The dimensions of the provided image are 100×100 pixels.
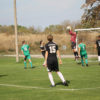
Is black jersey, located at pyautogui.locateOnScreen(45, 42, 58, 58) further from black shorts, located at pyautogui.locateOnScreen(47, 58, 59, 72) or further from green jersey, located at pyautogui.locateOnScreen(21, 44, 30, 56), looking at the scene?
green jersey, located at pyautogui.locateOnScreen(21, 44, 30, 56)

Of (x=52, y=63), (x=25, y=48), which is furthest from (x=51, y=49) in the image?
(x=25, y=48)

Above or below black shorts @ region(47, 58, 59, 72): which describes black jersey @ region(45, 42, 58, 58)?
above

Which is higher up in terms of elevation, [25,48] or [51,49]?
[51,49]

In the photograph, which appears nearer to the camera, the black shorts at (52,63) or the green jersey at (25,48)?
the black shorts at (52,63)

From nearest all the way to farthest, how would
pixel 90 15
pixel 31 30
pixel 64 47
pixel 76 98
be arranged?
pixel 76 98 → pixel 90 15 → pixel 64 47 → pixel 31 30

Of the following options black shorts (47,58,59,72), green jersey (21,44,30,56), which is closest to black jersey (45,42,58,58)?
black shorts (47,58,59,72)

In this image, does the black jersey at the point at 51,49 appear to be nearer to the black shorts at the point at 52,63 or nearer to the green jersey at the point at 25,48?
the black shorts at the point at 52,63

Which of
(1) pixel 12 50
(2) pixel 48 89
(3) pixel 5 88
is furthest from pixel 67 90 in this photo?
(1) pixel 12 50

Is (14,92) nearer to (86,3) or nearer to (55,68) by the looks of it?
(55,68)

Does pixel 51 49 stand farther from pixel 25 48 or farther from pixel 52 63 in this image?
pixel 25 48

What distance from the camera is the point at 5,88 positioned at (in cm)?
1193

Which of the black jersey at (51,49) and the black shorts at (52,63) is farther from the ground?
the black jersey at (51,49)

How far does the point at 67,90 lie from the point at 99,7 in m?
21.5

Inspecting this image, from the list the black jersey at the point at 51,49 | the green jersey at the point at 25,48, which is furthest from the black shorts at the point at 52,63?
the green jersey at the point at 25,48
